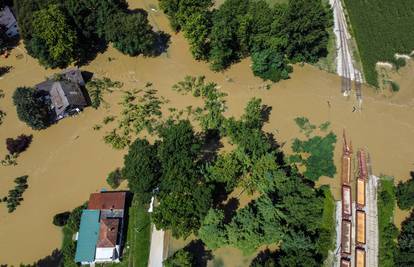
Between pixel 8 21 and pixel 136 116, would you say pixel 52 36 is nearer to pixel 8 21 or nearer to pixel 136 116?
pixel 8 21

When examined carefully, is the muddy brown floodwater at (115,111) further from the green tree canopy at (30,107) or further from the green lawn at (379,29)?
the green lawn at (379,29)

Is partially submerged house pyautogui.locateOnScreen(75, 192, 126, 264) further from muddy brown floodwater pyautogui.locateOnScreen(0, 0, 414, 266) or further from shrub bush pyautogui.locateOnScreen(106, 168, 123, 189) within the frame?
muddy brown floodwater pyautogui.locateOnScreen(0, 0, 414, 266)

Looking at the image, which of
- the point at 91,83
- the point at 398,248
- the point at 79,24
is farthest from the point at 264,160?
the point at 79,24

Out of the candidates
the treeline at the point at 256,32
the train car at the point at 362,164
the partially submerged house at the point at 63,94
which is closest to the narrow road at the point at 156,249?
the partially submerged house at the point at 63,94

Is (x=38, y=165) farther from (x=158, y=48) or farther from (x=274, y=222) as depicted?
(x=274, y=222)

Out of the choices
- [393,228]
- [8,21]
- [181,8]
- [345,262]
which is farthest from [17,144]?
[393,228]
